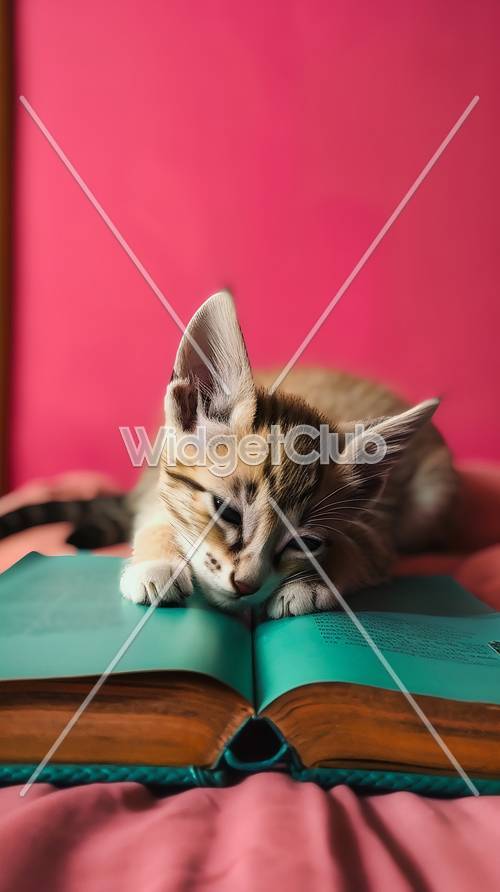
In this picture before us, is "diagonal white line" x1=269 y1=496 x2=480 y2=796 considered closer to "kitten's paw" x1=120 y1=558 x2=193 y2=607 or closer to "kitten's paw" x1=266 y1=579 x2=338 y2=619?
"kitten's paw" x1=266 y1=579 x2=338 y2=619

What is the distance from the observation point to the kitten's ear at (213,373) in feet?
3.11

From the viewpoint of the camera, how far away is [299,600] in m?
0.95

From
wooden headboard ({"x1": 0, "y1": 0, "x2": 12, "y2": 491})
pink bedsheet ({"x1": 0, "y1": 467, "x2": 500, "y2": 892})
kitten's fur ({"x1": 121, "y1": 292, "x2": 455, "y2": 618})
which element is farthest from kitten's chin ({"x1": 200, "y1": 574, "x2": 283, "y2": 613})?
wooden headboard ({"x1": 0, "y1": 0, "x2": 12, "y2": 491})

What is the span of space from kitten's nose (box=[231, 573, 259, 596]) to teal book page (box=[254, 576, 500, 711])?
54mm

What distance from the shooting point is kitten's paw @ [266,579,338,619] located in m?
0.95

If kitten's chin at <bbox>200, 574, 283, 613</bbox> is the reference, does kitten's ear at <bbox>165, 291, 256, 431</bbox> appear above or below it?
above

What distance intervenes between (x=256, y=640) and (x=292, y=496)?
0.73ft

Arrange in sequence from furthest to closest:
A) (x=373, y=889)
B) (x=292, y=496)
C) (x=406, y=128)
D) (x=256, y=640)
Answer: (x=406, y=128) < (x=292, y=496) < (x=256, y=640) < (x=373, y=889)

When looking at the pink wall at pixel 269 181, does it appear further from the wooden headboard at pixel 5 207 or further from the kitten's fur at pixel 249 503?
the kitten's fur at pixel 249 503

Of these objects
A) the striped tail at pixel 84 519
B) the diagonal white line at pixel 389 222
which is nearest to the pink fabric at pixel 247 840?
the striped tail at pixel 84 519

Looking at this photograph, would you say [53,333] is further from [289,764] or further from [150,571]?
[289,764]

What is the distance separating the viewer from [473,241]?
6.67ft

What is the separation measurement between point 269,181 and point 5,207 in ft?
2.73

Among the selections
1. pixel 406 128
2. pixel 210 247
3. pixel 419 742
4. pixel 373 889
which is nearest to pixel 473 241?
pixel 406 128
